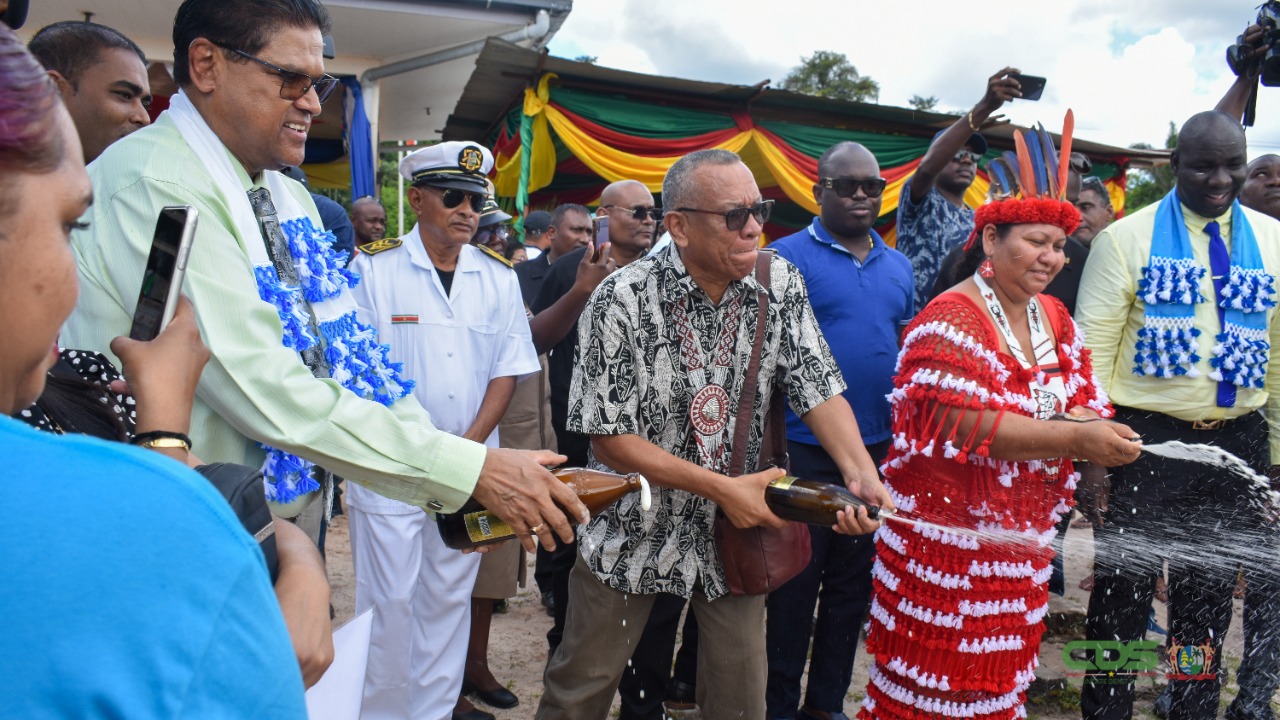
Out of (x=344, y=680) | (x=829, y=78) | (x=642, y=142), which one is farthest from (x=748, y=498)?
(x=829, y=78)

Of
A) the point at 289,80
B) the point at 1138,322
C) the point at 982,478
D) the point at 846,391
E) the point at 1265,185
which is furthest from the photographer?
the point at 1265,185

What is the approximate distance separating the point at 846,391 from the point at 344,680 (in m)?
3.11

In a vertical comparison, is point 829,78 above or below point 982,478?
above

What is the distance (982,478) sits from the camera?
3275 millimetres

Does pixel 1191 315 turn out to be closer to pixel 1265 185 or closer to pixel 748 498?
pixel 1265 185

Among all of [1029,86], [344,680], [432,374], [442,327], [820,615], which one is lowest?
[820,615]

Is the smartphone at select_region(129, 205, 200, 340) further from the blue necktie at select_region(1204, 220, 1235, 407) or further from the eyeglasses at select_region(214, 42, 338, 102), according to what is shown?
the blue necktie at select_region(1204, 220, 1235, 407)

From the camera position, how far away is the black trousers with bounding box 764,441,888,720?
156 inches

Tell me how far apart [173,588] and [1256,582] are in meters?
4.67

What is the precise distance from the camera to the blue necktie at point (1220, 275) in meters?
3.90

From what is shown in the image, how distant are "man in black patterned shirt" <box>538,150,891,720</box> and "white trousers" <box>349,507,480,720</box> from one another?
2.71ft

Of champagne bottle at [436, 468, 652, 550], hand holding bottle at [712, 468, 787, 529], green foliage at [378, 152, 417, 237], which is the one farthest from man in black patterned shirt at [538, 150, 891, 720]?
green foliage at [378, 152, 417, 237]

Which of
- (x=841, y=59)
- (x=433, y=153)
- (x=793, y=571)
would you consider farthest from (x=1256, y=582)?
(x=841, y=59)

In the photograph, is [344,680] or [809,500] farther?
[809,500]
